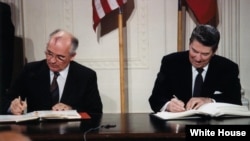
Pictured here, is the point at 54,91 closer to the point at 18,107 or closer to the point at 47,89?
the point at 47,89

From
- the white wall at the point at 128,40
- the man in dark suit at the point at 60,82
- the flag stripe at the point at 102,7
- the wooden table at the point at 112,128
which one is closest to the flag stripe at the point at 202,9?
the white wall at the point at 128,40

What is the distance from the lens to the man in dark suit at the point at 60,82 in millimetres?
2283

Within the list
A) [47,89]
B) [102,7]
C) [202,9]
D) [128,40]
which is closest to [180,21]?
[202,9]

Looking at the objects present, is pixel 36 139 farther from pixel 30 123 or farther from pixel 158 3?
pixel 158 3

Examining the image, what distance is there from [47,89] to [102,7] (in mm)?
1054

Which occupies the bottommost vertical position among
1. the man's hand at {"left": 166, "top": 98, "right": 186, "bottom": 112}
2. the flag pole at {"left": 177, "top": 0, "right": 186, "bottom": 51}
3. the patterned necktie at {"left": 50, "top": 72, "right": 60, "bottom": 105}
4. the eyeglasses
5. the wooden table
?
the wooden table

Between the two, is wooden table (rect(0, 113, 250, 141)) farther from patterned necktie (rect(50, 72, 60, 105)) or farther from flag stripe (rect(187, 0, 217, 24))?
flag stripe (rect(187, 0, 217, 24))

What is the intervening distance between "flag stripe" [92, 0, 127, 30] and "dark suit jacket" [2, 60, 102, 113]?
814mm

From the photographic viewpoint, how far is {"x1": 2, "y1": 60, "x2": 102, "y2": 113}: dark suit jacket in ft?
7.52

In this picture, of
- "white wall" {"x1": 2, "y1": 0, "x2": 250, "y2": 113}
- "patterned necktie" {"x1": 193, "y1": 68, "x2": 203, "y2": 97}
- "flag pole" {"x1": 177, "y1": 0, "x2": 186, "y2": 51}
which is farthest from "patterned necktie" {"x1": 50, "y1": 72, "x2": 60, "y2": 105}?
"flag pole" {"x1": 177, "y1": 0, "x2": 186, "y2": 51}

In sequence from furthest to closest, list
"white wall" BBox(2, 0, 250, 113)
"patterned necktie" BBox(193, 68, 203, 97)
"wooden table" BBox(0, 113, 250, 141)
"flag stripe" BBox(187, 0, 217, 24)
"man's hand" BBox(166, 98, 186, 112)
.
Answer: "white wall" BBox(2, 0, 250, 113), "flag stripe" BBox(187, 0, 217, 24), "patterned necktie" BBox(193, 68, 203, 97), "man's hand" BBox(166, 98, 186, 112), "wooden table" BBox(0, 113, 250, 141)

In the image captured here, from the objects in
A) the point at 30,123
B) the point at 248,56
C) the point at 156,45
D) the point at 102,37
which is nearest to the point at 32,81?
the point at 30,123

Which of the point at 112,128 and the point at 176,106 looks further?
the point at 176,106

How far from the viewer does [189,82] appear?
2.40m
